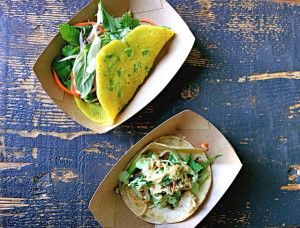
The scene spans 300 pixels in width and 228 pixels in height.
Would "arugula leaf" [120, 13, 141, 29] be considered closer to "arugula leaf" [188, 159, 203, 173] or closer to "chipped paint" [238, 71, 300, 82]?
"chipped paint" [238, 71, 300, 82]

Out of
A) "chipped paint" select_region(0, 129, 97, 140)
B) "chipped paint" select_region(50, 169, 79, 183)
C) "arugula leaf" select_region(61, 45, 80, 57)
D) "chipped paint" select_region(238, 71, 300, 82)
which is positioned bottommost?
"chipped paint" select_region(50, 169, 79, 183)

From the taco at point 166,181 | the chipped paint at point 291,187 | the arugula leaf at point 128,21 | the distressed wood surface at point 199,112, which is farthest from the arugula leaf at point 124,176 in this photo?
the chipped paint at point 291,187

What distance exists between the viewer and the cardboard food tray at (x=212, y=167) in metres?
2.11

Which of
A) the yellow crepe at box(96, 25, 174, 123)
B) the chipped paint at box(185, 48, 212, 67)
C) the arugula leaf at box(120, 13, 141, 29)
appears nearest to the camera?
the yellow crepe at box(96, 25, 174, 123)

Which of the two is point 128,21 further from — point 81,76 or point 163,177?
point 163,177

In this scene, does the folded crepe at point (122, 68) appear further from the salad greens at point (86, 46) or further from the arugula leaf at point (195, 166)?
the arugula leaf at point (195, 166)

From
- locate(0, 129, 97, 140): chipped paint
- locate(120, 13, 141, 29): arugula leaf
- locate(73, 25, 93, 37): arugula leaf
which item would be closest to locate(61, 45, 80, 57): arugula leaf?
locate(73, 25, 93, 37): arugula leaf

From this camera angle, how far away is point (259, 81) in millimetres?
2430

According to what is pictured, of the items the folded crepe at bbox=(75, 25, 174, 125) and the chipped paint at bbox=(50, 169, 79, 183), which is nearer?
the folded crepe at bbox=(75, 25, 174, 125)

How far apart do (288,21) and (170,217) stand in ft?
5.04

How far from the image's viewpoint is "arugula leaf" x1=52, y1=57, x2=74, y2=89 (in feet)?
7.14

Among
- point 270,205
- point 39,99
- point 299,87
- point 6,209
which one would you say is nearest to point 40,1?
point 39,99

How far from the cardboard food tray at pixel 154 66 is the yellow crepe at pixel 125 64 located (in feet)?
0.18

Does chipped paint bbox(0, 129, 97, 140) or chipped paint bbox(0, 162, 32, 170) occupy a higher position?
chipped paint bbox(0, 129, 97, 140)
